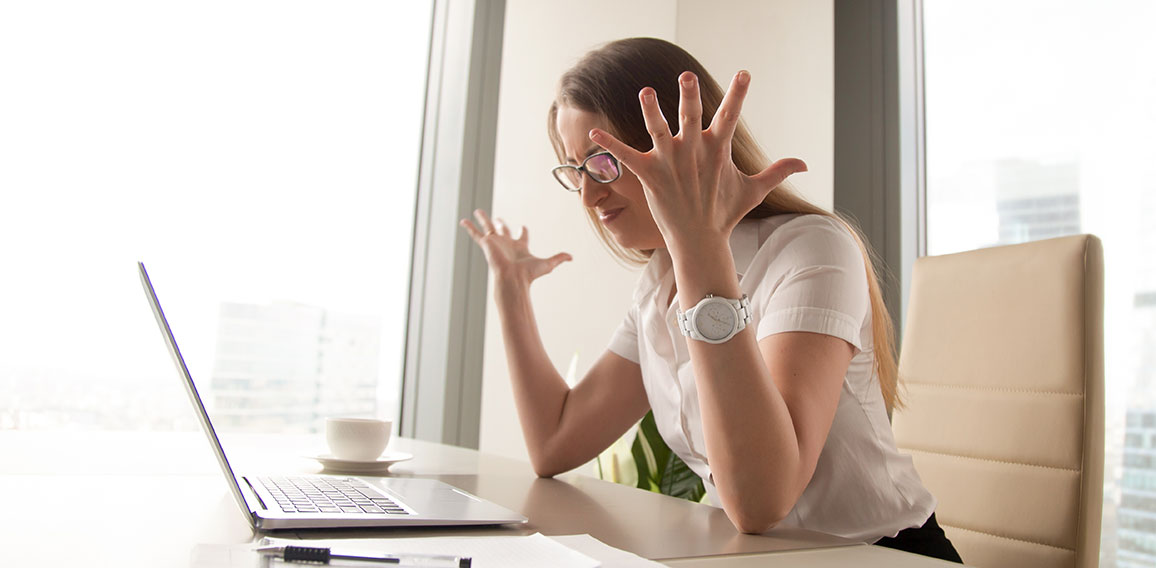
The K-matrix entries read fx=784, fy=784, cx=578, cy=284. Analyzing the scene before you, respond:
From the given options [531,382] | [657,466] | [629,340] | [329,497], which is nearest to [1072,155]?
[657,466]

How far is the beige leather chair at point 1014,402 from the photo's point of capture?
1.05 meters

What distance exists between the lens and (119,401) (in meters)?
1.91

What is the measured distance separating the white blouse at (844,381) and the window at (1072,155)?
1194 mm

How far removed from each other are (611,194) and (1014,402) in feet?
2.17

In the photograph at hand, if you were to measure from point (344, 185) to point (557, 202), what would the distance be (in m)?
0.66

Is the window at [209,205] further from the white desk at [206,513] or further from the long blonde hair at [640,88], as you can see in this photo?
the long blonde hair at [640,88]

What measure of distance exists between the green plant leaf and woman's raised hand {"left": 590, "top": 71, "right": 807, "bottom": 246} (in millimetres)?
1124

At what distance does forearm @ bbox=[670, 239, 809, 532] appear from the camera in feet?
2.47

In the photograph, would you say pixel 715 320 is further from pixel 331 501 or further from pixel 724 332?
pixel 331 501

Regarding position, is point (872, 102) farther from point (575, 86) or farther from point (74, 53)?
point (74, 53)

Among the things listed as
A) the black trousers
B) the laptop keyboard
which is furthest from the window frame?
the black trousers

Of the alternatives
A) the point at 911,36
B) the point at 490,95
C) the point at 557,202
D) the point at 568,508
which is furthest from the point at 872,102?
the point at 568,508

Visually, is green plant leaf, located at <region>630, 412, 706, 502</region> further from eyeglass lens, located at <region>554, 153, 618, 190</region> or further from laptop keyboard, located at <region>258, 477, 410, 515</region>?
laptop keyboard, located at <region>258, 477, 410, 515</region>

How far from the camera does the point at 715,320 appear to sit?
0.75 metres
